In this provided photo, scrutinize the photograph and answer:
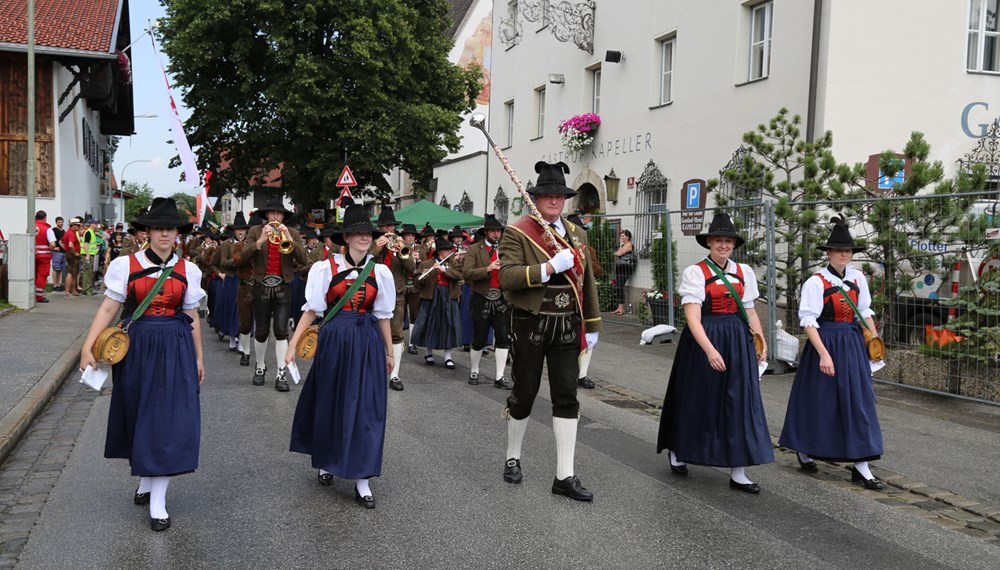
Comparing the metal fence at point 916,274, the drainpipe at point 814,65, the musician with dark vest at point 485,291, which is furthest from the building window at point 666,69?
the musician with dark vest at point 485,291

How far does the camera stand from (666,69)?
18.6m

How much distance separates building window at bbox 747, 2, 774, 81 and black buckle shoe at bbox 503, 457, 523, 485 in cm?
1096

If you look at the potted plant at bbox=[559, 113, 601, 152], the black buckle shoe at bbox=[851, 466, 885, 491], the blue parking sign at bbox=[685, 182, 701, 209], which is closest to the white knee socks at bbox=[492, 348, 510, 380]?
the black buckle shoe at bbox=[851, 466, 885, 491]

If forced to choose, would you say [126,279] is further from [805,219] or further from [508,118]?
[508,118]

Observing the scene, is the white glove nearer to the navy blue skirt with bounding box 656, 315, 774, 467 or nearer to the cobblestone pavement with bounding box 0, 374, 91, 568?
the navy blue skirt with bounding box 656, 315, 774, 467

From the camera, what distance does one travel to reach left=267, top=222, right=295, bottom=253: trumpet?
9.55 meters

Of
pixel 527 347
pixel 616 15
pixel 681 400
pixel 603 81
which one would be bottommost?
pixel 681 400

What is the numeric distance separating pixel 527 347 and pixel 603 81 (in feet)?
53.0

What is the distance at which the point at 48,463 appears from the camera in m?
6.42

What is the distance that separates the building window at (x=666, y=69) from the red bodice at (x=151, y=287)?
47.7ft

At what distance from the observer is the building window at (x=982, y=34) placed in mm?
14203

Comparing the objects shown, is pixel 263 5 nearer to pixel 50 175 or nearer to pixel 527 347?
pixel 50 175

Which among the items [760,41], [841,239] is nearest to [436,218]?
[760,41]

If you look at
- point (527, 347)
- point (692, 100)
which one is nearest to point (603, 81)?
point (692, 100)
